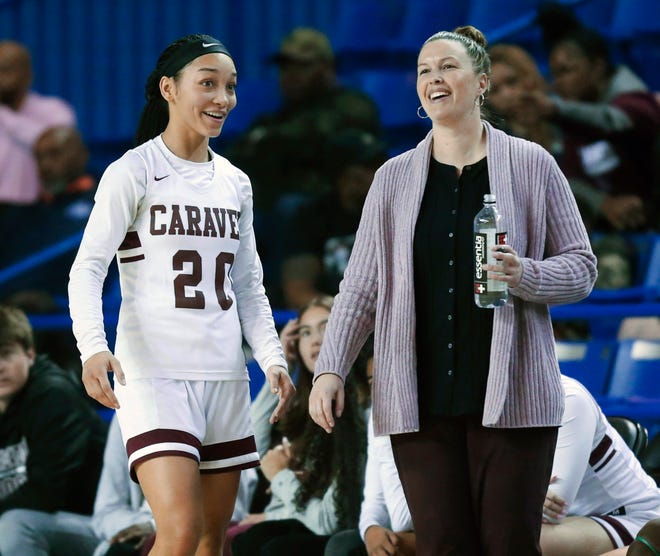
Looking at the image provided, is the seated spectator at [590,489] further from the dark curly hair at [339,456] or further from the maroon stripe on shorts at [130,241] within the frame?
the maroon stripe on shorts at [130,241]

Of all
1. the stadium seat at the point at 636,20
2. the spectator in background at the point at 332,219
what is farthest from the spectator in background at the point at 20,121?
the stadium seat at the point at 636,20

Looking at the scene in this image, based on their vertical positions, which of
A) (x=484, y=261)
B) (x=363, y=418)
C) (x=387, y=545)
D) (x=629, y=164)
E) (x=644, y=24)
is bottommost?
(x=387, y=545)

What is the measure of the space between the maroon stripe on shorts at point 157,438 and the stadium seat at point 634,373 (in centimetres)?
209

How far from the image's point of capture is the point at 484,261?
2494mm

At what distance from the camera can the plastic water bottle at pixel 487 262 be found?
2484 millimetres

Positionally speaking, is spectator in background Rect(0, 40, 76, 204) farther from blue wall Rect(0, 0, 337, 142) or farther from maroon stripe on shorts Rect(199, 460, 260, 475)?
maroon stripe on shorts Rect(199, 460, 260, 475)

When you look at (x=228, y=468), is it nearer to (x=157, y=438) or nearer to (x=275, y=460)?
(x=157, y=438)

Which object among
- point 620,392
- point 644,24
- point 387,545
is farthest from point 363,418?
point 644,24

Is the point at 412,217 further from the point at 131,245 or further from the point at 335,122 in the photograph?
the point at 335,122

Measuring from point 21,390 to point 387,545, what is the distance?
1465 millimetres

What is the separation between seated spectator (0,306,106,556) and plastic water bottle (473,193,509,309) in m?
2.17

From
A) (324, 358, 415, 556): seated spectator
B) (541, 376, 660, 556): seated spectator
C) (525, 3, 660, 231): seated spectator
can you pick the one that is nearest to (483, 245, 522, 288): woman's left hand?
(541, 376, 660, 556): seated spectator

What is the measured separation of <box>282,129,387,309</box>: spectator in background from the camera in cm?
552

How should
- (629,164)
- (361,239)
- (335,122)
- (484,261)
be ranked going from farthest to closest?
(335,122)
(629,164)
(361,239)
(484,261)
